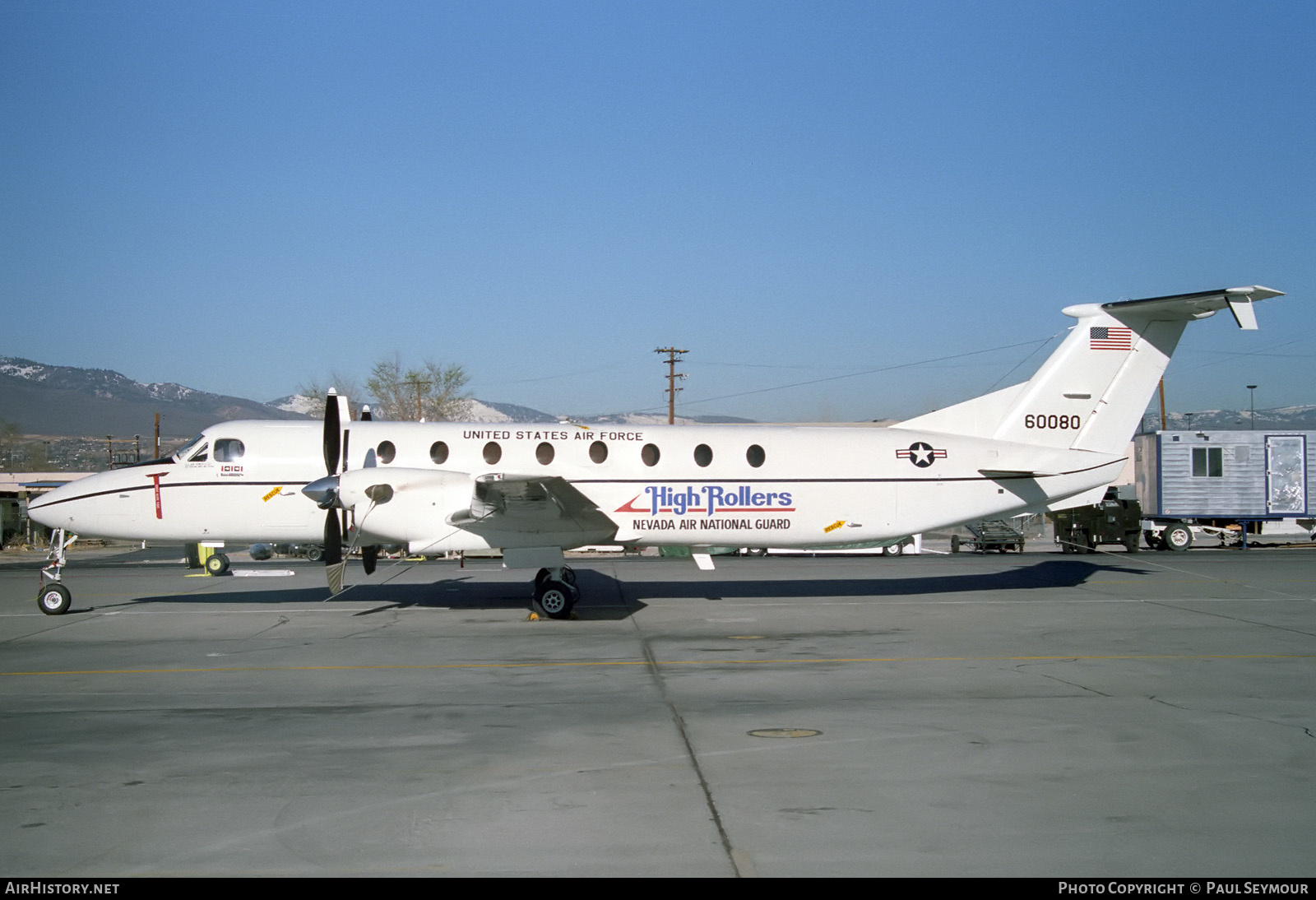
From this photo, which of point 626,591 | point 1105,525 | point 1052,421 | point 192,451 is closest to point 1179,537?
point 1105,525

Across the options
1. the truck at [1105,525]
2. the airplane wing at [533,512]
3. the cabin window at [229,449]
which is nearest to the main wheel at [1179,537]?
the truck at [1105,525]

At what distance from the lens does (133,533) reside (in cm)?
1605

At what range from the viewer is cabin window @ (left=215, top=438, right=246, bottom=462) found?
1619cm

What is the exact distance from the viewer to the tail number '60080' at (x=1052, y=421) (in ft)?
57.1

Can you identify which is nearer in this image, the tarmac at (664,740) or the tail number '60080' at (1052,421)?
the tarmac at (664,740)

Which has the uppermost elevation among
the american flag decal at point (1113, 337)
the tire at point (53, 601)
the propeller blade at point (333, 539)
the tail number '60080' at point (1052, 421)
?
the american flag decal at point (1113, 337)

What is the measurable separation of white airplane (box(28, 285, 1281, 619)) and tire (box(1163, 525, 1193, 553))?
45.2 ft

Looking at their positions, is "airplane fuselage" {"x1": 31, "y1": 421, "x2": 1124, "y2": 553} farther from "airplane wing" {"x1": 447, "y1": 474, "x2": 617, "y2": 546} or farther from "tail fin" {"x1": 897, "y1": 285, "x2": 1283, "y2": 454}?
"tail fin" {"x1": 897, "y1": 285, "x2": 1283, "y2": 454}

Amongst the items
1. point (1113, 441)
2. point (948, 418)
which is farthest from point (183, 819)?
point (1113, 441)

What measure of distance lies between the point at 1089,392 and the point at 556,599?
414 inches

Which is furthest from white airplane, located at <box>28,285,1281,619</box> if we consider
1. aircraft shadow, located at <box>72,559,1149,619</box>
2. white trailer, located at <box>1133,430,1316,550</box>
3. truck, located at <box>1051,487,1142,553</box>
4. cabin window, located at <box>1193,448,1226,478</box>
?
cabin window, located at <box>1193,448,1226,478</box>

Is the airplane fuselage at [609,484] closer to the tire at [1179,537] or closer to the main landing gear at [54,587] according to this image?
the main landing gear at [54,587]

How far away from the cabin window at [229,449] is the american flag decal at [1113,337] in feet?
50.8

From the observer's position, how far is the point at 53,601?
1576cm
